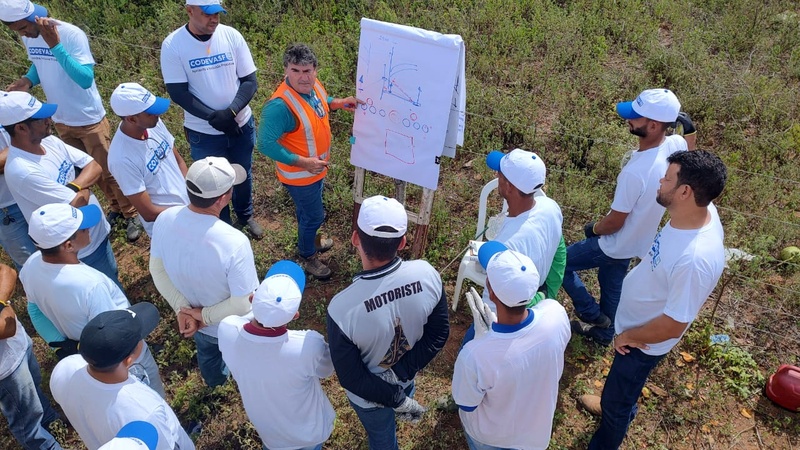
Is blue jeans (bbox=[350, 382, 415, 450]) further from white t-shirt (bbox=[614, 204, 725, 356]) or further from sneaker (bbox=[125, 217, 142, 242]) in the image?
sneaker (bbox=[125, 217, 142, 242])

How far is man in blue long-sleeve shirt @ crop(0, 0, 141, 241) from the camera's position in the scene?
516 cm

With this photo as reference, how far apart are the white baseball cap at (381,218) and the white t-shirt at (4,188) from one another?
3.46 meters

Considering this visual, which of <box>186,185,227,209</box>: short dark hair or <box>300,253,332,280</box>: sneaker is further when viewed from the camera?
<box>300,253,332,280</box>: sneaker

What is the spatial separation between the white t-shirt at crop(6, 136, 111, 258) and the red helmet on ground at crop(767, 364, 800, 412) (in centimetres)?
548

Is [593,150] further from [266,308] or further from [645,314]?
[266,308]

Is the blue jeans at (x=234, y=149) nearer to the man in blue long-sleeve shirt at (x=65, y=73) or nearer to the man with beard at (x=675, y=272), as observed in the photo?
the man in blue long-sleeve shirt at (x=65, y=73)

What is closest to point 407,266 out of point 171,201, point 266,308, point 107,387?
point 266,308

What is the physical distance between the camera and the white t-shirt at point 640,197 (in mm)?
4156

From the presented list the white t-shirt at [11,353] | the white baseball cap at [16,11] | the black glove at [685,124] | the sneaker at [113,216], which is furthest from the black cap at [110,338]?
the black glove at [685,124]

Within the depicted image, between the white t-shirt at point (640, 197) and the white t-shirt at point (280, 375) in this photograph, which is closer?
the white t-shirt at point (280, 375)

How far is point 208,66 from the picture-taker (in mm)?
5145

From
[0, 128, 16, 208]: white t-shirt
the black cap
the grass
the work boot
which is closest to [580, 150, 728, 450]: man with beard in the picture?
the work boot

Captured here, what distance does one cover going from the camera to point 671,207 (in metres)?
3.38

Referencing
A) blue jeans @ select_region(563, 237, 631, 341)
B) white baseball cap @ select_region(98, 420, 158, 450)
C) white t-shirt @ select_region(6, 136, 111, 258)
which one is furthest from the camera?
blue jeans @ select_region(563, 237, 631, 341)
